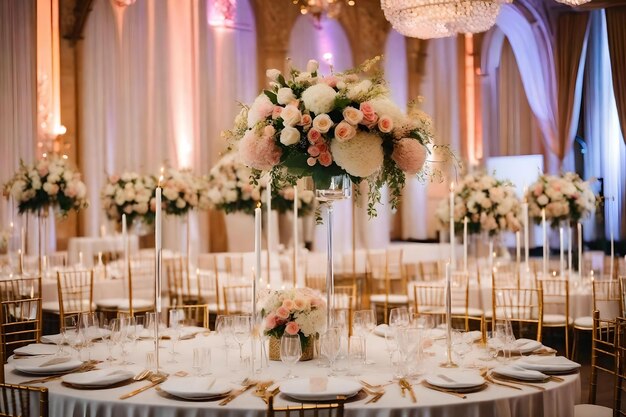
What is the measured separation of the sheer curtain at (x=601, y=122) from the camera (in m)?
12.8

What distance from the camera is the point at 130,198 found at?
8461 millimetres

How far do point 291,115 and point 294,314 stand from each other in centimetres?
88

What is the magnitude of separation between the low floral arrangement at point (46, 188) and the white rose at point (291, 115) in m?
5.10

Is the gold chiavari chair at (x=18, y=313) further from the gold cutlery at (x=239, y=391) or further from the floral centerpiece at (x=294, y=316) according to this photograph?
the gold cutlery at (x=239, y=391)

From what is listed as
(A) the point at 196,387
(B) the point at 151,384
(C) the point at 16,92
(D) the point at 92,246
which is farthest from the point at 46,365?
(C) the point at 16,92

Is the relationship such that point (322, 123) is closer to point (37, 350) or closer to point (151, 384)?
point (151, 384)

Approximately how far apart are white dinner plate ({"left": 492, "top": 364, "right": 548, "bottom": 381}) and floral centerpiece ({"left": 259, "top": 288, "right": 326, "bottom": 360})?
0.81m

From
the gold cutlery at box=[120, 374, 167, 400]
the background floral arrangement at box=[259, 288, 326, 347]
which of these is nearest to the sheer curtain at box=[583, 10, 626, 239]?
the background floral arrangement at box=[259, 288, 326, 347]

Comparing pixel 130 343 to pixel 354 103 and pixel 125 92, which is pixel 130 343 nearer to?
pixel 354 103

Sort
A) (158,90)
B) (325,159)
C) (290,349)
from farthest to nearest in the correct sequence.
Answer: (158,90), (325,159), (290,349)

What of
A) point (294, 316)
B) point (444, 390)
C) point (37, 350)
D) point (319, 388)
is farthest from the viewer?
point (37, 350)

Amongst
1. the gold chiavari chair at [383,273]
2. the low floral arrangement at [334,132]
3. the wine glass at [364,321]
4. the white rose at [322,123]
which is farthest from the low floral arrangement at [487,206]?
the white rose at [322,123]

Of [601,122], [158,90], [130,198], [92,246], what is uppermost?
[158,90]

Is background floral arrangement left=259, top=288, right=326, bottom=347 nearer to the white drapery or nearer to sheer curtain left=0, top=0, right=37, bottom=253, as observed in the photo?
sheer curtain left=0, top=0, right=37, bottom=253
